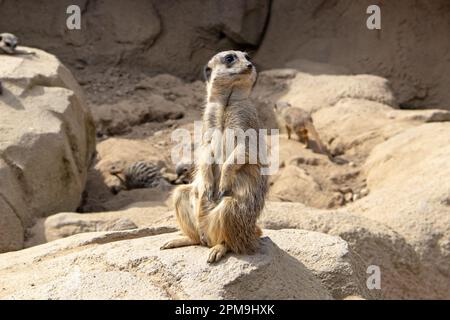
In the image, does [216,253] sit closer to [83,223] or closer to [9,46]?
[83,223]

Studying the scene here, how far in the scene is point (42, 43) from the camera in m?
11.5

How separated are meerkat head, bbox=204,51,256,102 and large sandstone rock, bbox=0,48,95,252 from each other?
2575mm

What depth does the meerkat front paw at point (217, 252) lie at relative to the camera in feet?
10.4

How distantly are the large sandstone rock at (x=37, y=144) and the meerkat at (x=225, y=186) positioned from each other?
2378mm

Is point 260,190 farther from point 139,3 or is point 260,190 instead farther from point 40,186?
point 139,3

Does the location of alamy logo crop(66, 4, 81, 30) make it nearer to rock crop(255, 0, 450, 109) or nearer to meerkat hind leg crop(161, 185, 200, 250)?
A: rock crop(255, 0, 450, 109)

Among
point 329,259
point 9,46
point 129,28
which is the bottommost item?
point 329,259

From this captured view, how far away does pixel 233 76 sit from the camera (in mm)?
3502

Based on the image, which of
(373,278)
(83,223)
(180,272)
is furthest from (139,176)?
(180,272)

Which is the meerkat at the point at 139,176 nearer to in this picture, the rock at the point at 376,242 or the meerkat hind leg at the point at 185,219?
the rock at the point at 376,242

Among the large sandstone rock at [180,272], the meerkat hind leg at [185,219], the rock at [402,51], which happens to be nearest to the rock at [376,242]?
the large sandstone rock at [180,272]

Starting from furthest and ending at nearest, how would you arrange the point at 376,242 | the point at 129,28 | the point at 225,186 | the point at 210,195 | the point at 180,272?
the point at 129,28 → the point at 376,242 → the point at 210,195 → the point at 225,186 → the point at 180,272

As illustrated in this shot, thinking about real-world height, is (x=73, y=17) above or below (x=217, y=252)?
above

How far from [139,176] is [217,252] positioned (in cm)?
456
